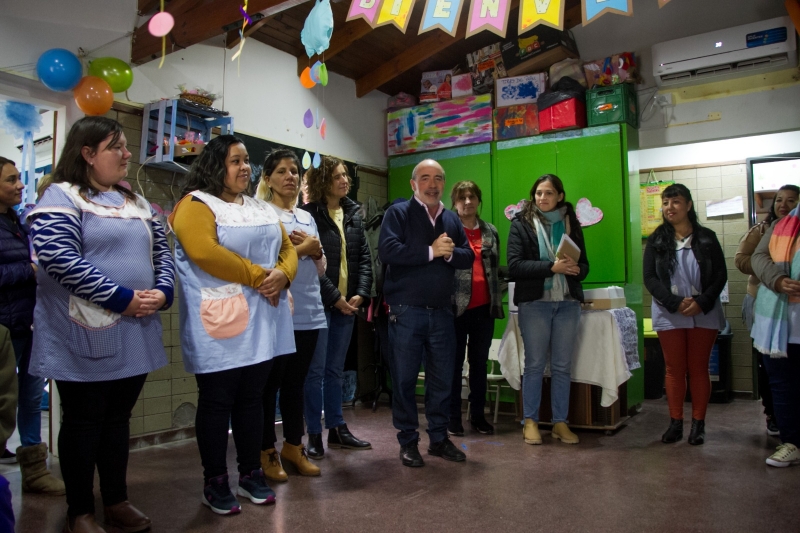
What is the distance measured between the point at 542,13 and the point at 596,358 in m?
1.98

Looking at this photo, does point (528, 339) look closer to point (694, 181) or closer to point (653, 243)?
point (653, 243)

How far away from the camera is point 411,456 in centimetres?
296

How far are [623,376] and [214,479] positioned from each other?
7.83 feet

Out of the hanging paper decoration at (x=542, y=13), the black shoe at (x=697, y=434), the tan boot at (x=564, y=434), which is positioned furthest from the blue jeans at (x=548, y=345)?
the hanging paper decoration at (x=542, y=13)

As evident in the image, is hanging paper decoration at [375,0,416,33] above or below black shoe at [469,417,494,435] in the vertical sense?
above

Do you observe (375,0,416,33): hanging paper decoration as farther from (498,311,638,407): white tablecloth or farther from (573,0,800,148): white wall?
(573,0,800,148): white wall

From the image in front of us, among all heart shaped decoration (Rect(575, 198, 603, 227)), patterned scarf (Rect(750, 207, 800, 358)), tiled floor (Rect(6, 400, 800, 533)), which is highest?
heart shaped decoration (Rect(575, 198, 603, 227))

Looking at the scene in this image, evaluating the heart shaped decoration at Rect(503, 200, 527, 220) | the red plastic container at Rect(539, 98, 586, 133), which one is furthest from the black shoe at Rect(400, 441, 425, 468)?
the red plastic container at Rect(539, 98, 586, 133)

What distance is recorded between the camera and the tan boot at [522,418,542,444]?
3474 millimetres

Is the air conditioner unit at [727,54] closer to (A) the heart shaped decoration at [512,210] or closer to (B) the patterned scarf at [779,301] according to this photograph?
(A) the heart shaped decoration at [512,210]

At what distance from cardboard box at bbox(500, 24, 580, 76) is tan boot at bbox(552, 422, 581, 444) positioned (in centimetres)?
294

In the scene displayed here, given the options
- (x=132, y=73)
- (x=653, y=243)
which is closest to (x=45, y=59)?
(x=132, y=73)

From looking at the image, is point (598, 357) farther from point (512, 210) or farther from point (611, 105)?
point (611, 105)

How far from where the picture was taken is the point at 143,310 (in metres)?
2.04
